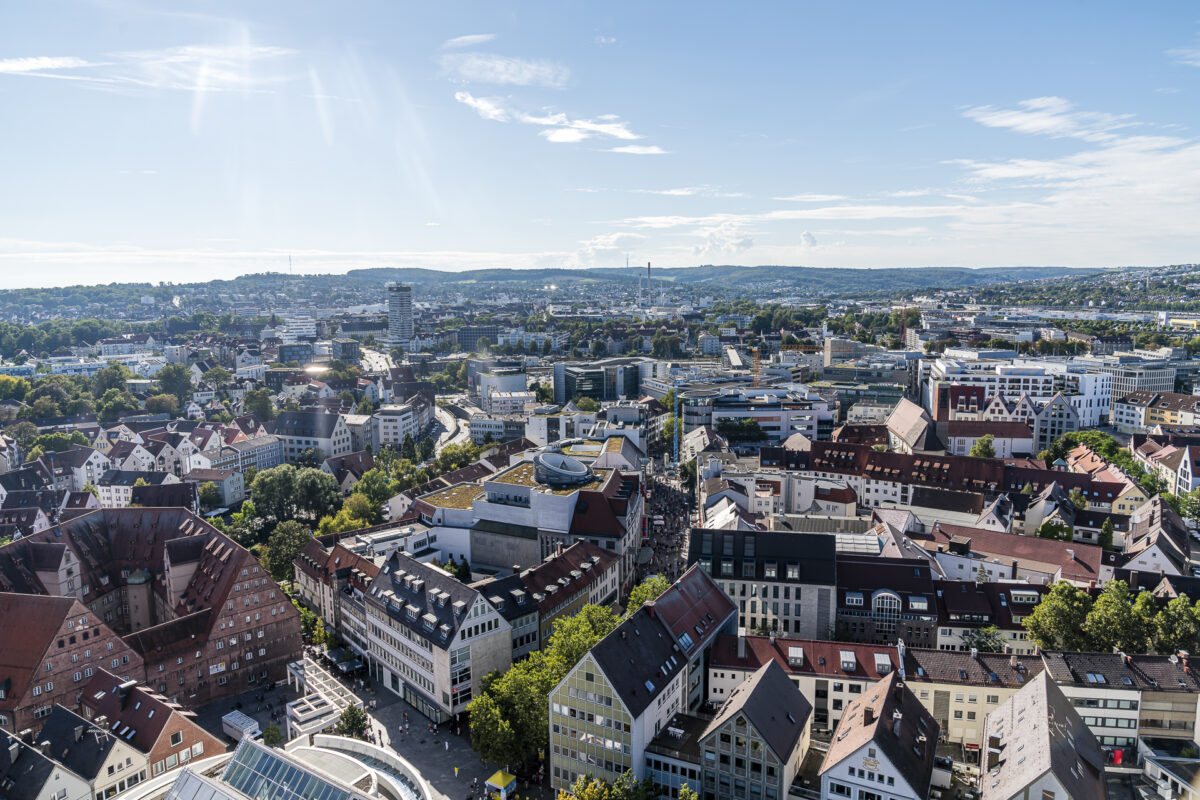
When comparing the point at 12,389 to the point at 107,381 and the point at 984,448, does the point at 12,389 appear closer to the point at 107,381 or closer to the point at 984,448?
the point at 107,381

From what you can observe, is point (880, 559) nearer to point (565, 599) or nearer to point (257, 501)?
point (565, 599)

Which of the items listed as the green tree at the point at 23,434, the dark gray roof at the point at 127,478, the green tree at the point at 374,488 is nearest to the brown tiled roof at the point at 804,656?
the green tree at the point at 374,488

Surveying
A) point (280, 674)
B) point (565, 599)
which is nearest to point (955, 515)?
point (565, 599)

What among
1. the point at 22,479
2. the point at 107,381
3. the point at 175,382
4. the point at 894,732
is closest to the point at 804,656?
the point at 894,732

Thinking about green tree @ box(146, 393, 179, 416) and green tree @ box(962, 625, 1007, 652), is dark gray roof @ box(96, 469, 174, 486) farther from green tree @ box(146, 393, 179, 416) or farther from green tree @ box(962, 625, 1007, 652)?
green tree @ box(962, 625, 1007, 652)

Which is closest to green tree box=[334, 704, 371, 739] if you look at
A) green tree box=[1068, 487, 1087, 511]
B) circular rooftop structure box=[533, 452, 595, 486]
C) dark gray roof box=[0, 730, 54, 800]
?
dark gray roof box=[0, 730, 54, 800]

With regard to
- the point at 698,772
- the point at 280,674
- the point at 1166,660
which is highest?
the point at 1166,660

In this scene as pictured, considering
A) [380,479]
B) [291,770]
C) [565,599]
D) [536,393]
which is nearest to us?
[291,770]
